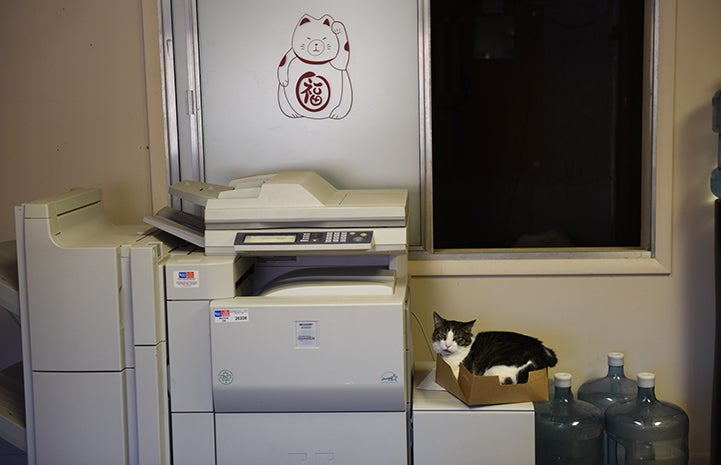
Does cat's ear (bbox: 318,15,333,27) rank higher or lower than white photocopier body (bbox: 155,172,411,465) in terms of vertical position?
higher

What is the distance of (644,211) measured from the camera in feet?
11.1

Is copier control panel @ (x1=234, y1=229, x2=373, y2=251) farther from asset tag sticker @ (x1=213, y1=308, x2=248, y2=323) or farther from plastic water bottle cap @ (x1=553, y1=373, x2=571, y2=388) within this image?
plastic water bottle cap @ (x1=553, y1=373, x2=571, y2=388)

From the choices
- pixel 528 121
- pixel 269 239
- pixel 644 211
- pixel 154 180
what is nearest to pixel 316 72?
pixel 154 180

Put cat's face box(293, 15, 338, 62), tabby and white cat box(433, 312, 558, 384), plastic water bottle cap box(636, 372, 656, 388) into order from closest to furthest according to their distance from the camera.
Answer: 1. tabby and white cat box(433, 312, 558, 384)
2. plastic water bottle cap box(636, 372, 656, 388)
3. cat's face box(293, 15, 338, 62)

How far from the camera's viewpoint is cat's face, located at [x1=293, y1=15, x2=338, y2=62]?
3322mm

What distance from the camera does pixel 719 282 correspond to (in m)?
3.13

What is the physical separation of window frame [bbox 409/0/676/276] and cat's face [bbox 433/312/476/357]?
0.42 metres

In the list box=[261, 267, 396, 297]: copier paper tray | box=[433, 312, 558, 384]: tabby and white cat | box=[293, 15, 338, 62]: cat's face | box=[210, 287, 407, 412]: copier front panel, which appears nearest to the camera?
box=[210, 287, 407, 412]: copier front panel

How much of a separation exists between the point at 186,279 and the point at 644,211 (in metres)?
1.70

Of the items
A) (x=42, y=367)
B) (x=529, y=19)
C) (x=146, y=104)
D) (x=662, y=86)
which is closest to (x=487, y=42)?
(x=529, y=19)

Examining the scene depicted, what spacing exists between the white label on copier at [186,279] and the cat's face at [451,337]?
79cm

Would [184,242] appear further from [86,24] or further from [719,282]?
[719,282]

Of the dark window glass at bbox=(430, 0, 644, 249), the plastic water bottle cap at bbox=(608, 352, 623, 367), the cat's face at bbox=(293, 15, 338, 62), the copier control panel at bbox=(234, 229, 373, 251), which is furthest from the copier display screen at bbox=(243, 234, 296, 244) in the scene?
the dark window glass at bbox=(430, 0, 644, 249)

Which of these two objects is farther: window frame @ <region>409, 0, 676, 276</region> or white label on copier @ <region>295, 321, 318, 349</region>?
window frame @ <region>409, 0, 676, 276</region>
